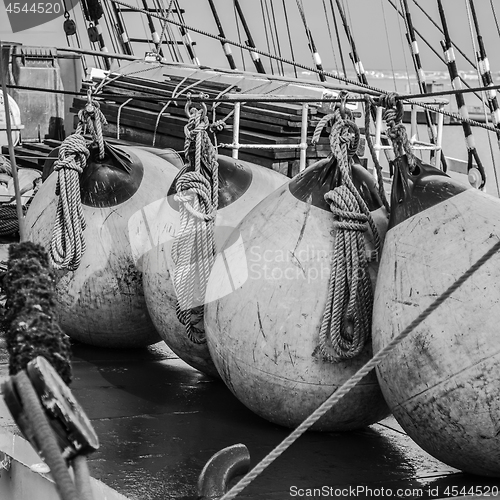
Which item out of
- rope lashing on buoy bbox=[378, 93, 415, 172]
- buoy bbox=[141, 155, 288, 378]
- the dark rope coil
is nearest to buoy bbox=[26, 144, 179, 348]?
buoy bbox=[141, 155, 288, 378]

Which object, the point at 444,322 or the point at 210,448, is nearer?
the point at 444,322

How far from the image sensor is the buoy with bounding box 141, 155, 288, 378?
13.7ft

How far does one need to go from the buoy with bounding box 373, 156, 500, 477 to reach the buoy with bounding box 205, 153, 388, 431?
0.25 meters

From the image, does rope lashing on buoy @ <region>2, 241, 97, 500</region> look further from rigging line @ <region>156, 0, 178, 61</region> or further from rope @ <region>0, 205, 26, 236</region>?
rigging line @ <region>156, 0, 178, 61</region>

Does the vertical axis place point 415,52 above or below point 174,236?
above

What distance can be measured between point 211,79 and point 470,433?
28.8 ft

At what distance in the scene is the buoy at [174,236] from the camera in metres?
4.19

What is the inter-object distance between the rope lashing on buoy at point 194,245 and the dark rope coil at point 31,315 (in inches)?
86.6

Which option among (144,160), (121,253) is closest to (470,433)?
(121,253)

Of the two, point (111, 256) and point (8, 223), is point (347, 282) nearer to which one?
point (111, 256)

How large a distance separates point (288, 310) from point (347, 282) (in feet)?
0.85

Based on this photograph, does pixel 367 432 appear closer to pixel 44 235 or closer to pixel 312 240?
pixel 312 240

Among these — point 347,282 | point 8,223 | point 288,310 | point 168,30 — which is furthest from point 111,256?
point 168,30

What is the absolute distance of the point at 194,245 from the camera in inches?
160
